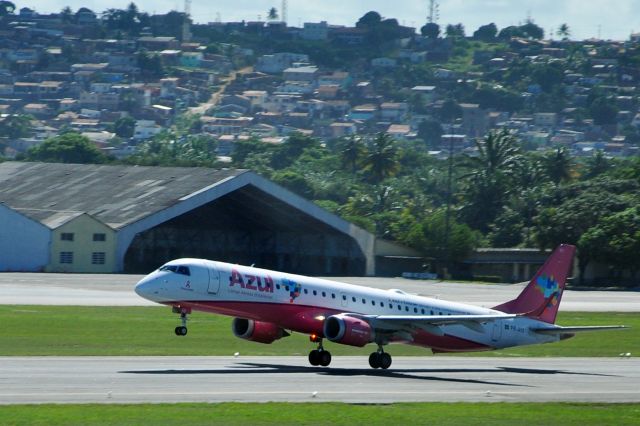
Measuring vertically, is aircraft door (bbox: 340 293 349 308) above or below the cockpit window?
below

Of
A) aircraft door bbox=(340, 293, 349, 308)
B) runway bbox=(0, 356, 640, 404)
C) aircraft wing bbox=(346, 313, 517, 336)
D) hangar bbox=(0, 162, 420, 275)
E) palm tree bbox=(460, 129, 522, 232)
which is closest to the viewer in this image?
runway bbox=(0, 356, 640, 404)

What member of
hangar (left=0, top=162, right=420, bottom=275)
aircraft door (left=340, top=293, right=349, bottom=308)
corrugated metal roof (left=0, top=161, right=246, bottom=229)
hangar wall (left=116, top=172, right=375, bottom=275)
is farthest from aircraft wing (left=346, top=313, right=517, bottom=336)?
corrugated metal roof (left=0, top=161, right=246, bottom=229)

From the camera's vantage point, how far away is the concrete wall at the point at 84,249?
357ft

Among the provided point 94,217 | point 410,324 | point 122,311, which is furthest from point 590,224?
point 410,324

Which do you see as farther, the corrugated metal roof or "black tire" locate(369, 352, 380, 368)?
the corrugated metal roof

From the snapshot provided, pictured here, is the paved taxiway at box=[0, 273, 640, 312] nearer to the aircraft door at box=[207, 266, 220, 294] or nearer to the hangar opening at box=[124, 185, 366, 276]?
the hangar opening at box=[124, 185, 366, 276]

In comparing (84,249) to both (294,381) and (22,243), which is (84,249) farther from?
(294,381)

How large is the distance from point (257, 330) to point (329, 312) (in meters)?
2.65

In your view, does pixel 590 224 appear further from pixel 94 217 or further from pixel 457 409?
pixel 457 409

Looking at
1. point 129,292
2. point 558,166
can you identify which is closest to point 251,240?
point 129,292

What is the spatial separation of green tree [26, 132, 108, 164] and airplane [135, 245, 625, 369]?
14030 centimetres

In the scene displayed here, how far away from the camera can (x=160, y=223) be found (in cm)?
10912

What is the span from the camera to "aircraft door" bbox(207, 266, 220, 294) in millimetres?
47750

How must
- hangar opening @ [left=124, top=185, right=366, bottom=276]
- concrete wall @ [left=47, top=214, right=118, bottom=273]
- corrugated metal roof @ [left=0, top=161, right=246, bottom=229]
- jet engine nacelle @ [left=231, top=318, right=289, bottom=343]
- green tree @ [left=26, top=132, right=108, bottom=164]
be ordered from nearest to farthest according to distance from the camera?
jet engine nacelle @ [left=231, top=318, right=289, bottom=343] < concrete wall @ [left=47, top=214, right=118, bottom=273] < corrugated metal roof @ [left=0, top=161, right=246, bottom=229] < hangar opening @ [left=124, top=185, right=366, bottom=276] < green tree @ [left=26, top=132, right=108, bottom=164]
